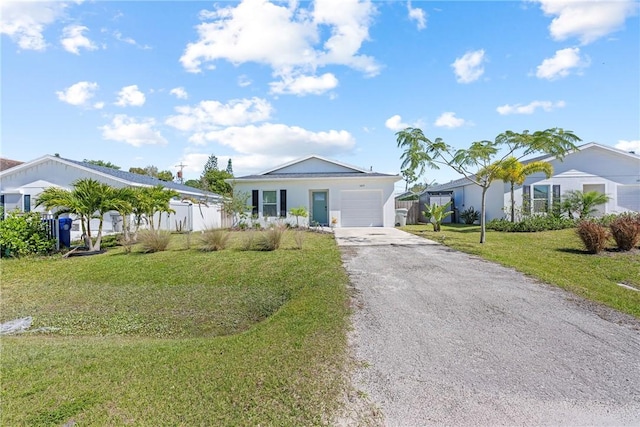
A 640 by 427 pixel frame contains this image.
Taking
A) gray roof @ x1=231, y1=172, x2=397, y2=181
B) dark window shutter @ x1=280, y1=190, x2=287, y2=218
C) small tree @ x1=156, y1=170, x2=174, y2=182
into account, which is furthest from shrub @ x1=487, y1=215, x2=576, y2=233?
small tree @ x1=156, y1=170, x2=174, y2=182

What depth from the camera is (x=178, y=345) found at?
4.04 m

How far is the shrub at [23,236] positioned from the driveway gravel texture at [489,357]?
10886 millimetres

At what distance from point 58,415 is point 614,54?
15.4 m

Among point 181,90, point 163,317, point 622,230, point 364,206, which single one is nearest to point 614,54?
point 622,230

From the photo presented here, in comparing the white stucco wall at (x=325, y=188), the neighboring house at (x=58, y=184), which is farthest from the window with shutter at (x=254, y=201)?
the neighboring house at (x=58, y=184)

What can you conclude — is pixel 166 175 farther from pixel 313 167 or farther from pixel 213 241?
pixel 213 241

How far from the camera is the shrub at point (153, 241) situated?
10617 millimetres

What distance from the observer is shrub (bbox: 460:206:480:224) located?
2250 centimetres

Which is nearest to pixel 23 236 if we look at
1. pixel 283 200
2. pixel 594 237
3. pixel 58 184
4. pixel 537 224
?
pixel 58 184

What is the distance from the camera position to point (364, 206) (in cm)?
1964

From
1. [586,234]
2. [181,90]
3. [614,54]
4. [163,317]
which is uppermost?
[181,90]

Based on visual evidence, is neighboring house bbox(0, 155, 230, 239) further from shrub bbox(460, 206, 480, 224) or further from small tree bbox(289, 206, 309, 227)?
shrub bbox(460, 206, 480, 224)

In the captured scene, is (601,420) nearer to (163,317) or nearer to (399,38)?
(163,317)

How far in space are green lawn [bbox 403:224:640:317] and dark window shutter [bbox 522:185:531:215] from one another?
5637 mm
